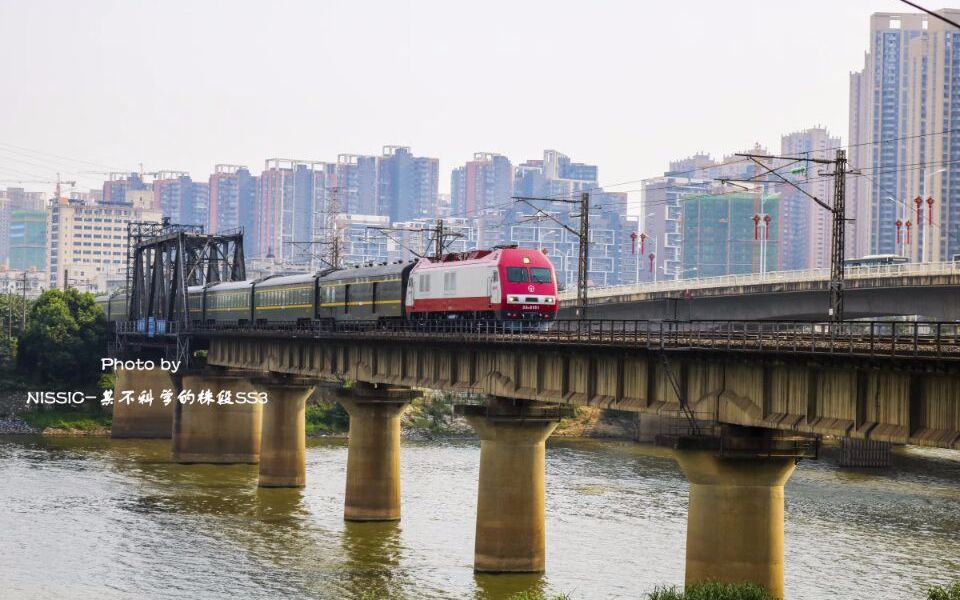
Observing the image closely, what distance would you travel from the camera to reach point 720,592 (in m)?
39.4

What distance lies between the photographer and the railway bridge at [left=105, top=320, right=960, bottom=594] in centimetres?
3678

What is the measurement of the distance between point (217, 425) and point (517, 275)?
44.1 metres

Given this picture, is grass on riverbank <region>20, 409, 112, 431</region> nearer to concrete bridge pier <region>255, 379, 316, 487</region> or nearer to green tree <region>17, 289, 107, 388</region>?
green tree <region>17, 289, 107, 388</region>

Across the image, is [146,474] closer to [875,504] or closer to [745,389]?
[875,504]

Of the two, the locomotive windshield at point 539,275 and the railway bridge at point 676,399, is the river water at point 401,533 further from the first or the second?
the locomotive windshield at point 539,275

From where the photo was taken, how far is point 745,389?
4238 cm

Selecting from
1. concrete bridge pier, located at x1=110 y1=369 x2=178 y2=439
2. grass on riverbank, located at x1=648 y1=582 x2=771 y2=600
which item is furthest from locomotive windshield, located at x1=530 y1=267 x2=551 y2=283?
concrete bridge pier, located at x1=110 y1=369 x2=178 y2=439

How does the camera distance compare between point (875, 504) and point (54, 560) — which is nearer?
point (54, 560)

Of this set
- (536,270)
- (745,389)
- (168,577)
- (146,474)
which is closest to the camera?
(745,389)

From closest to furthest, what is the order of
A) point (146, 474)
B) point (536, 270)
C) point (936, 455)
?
point (536, 270) < point (146, 474) < point (936, 455)

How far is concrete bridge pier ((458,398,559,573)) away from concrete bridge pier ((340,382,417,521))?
49.2 ft

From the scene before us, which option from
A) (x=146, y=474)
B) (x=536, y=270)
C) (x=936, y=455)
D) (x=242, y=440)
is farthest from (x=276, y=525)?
(x=936, y=455)

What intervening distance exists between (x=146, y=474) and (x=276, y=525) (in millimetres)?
25925

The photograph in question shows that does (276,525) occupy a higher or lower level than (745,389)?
lower
